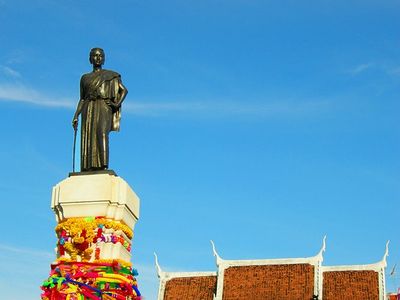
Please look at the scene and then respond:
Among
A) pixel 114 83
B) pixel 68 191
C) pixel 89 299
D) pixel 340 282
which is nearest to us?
pixel 89 299

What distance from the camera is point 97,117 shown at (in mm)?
7629

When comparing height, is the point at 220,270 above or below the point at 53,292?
above

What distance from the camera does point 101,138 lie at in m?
7.56

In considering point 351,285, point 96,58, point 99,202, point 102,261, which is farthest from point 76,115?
point 351,285

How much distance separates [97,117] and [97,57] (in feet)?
2.70

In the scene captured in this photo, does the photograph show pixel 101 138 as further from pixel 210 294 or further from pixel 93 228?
pixel 210 294

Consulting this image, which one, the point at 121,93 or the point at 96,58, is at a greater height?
the point at 96,58

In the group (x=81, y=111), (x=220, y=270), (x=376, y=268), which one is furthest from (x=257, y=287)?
(x=81, y=111)

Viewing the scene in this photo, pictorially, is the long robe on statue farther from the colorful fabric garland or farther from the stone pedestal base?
the colorful fabric garland

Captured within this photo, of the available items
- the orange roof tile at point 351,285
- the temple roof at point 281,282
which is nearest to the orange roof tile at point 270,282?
the temple roof at point 281,282

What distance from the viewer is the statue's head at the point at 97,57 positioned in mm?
8031

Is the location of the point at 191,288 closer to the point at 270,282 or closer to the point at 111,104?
the point at 270,282

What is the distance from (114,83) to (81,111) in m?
0.49

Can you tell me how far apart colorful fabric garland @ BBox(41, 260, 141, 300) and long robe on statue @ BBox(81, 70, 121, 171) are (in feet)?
3.78
